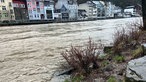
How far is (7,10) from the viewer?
8894cm

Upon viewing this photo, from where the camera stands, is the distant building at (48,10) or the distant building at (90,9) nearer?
the distant building at (48,10)

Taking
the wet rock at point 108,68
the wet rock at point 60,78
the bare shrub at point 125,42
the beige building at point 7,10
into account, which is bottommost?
the wet rock at point 60,78

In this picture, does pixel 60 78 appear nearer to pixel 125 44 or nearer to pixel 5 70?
pixel 5 70

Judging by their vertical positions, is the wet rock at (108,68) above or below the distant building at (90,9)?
below

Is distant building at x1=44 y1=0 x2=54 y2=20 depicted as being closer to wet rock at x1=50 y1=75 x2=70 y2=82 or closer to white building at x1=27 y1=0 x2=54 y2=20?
white building at x1=27 y1=0 x2=54 y2=20

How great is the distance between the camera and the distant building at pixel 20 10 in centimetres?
9344

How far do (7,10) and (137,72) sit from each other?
293ft

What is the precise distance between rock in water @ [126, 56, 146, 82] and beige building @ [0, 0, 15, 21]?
86712 mm

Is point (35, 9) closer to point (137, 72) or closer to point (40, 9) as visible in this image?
point (40, 9)

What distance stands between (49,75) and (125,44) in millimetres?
3929

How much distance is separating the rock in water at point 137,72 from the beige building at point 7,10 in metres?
86.7

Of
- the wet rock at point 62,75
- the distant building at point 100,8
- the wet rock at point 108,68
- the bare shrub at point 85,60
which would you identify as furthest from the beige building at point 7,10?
the wet rock at point 108,68

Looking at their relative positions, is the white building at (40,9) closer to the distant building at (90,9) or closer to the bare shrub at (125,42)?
the distant building at (90,9)

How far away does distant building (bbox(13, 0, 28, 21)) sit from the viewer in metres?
93.4
